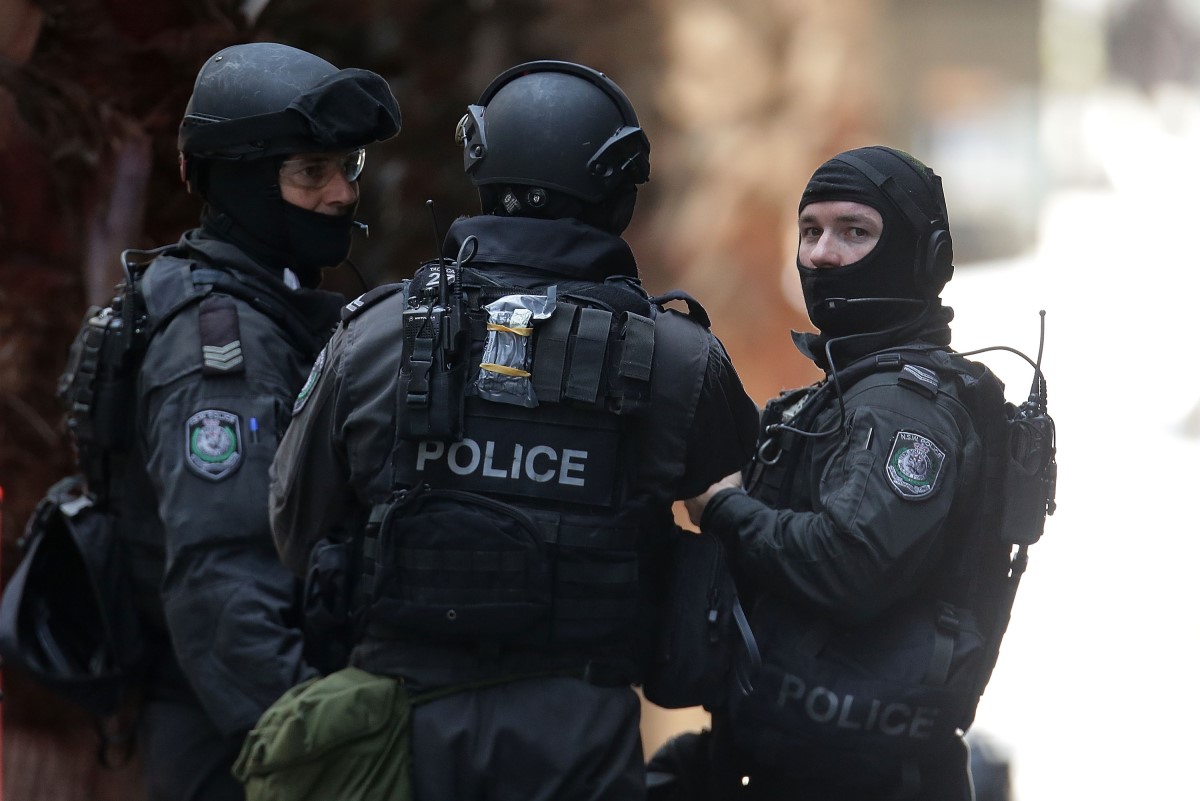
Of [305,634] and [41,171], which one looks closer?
[305,634]

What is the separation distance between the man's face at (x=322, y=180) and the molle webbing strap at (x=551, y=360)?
1.11 metres

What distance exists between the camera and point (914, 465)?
278cm

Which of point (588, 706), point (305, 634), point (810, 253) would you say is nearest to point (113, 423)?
point (305, 634)

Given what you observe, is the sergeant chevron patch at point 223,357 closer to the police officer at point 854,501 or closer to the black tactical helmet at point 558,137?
the black tactical helmet at point 558,137

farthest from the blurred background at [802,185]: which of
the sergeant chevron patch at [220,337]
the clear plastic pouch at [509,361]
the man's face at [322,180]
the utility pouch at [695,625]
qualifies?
the clear plastic pouch at [509,361]

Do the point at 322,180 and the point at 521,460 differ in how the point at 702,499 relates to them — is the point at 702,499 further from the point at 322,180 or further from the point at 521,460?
the point at 322,180

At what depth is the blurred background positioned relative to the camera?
4793 mm

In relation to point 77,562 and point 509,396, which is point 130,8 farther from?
point 509,396

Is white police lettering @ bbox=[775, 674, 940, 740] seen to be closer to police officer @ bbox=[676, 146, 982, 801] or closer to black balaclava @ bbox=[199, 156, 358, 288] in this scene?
police officer @ bbox=[676, 146, 982, 801]

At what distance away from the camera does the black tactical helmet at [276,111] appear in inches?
132

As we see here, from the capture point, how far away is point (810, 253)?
10.0ft

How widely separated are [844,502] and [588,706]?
61 cm

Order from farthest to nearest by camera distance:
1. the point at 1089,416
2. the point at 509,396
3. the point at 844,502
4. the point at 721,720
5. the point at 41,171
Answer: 1. the point at 1089,416
2. the point at 41,171
3. the point at 721,720
4. the point at 844,502
5. the point at 509,396

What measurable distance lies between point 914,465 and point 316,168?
1.57 m
